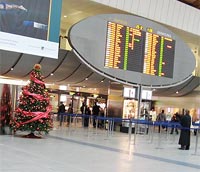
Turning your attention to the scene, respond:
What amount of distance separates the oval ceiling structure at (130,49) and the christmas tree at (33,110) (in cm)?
410

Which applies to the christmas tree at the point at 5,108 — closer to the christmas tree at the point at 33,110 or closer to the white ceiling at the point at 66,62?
the christmas tree at the point at 33,110

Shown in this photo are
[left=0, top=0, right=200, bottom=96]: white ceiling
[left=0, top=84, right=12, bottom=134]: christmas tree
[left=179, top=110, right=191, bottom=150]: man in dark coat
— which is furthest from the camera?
[left=0, top=0, right=200, bottom=96]: white ceiling

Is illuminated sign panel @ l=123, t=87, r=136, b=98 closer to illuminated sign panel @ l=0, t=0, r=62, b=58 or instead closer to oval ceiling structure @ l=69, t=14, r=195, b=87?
oval ceiling structure @ l=69, t=14, r=195, b=87

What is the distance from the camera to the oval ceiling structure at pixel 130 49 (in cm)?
1759

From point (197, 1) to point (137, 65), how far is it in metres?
10.9

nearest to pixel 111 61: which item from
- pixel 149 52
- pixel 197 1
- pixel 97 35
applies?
pixel 97 35

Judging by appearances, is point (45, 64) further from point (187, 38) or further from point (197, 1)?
point (197, 1)

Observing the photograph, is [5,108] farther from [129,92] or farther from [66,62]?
[129,92]

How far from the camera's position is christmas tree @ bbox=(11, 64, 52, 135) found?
42.9ft

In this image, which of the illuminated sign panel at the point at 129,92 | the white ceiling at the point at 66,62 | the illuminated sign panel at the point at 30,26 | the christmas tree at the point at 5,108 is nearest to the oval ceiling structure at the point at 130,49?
the illuminated sign panel at the point at 129,92

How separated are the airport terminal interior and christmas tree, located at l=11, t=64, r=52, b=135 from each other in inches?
1.3

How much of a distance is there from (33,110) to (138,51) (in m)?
7.85

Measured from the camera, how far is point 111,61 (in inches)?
714

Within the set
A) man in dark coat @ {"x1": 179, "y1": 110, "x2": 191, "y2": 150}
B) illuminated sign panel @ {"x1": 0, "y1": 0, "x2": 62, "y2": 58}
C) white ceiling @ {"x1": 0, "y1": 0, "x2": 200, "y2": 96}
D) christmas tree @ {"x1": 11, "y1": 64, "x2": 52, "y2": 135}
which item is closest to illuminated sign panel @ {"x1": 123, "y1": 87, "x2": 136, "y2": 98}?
white ceiling @ {"x1": 0, "y1": 0, "x2": 200, "y2": 96}
